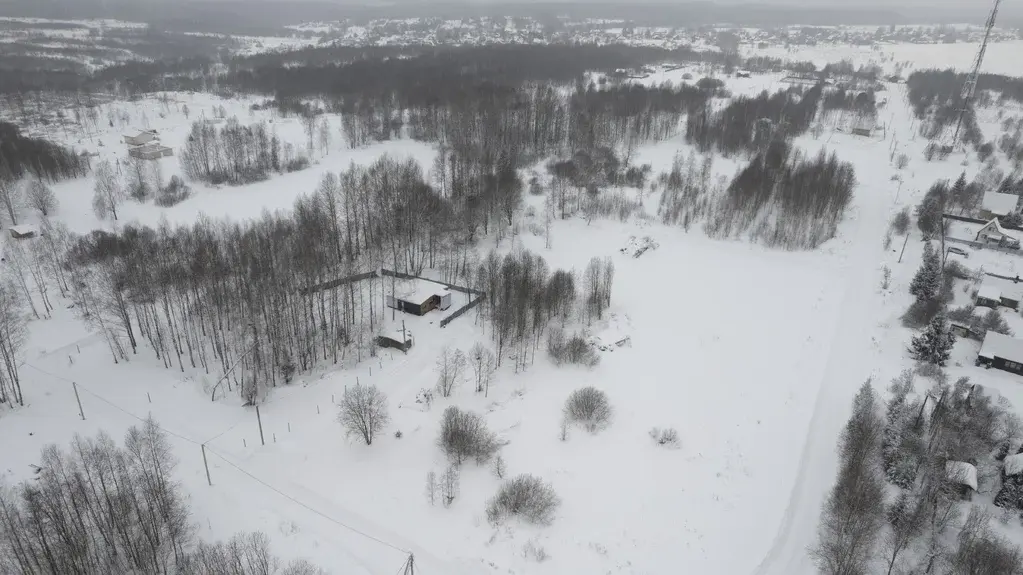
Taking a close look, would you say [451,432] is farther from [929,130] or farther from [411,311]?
[929,130]

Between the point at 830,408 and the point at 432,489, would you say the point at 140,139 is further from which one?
the point at 830,408

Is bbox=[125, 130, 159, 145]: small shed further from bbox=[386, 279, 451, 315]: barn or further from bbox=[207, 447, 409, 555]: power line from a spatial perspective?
bbox=[207, 447, 409, 555]: power line

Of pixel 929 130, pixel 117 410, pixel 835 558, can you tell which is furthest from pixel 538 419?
pixel 929 130

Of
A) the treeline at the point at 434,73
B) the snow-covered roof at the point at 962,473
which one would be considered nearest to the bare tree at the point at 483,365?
the snow-covered roof at the point at 962,473

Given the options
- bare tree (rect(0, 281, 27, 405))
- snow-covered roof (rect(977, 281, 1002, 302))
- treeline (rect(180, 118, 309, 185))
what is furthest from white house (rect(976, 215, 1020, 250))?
treeline (rect(180, 118, 309, 185))

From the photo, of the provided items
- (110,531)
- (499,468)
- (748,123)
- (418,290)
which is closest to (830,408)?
(499,468)
